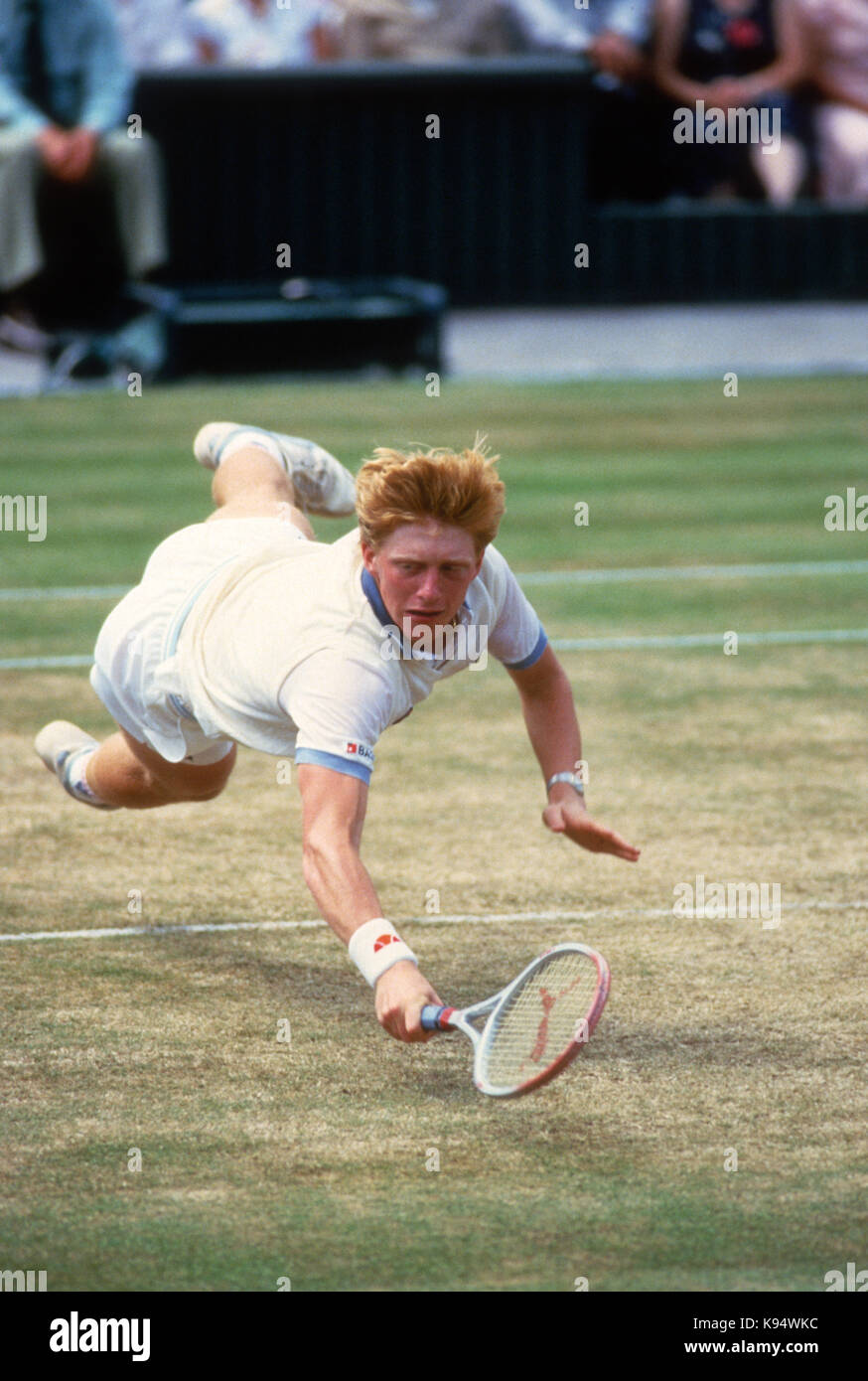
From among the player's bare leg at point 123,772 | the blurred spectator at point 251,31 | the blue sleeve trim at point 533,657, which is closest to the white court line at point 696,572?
the player's bare leg at point 123,772

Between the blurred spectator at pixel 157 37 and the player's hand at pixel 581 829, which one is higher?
the blurred spectator at pixel 157 37

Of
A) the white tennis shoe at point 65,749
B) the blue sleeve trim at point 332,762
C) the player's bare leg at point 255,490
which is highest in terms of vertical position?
the player's bare leg at point 255,490

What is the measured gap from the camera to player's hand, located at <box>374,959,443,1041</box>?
4629mm

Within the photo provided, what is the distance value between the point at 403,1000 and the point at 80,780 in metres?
2.67

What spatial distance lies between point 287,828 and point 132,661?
1.79 m

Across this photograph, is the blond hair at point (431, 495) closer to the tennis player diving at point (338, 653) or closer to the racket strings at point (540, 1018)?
the tennis player diving at point (338, 653)

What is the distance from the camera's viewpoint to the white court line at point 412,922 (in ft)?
21.6

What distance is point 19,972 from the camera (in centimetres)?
625

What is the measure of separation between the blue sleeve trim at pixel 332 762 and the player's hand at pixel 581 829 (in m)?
0.90

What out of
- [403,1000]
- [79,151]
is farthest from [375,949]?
[79,151]

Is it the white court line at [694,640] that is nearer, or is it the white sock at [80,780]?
the white sock at [80,780]

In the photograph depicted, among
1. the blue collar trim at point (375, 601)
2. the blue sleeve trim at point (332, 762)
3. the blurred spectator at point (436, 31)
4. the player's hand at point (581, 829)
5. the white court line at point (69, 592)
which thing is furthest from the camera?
the blurred spectator at point (436, 31)

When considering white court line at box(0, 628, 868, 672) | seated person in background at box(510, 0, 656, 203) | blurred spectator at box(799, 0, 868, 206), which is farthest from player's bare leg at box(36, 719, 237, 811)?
blurred spectator at box(799, 0, 868, 206)

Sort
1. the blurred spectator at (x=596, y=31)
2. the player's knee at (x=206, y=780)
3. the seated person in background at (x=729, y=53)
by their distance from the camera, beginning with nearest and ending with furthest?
the player's knee at (x=206, y=780), the seated person in background at (x=729, y=53), the blurred spectator at (x=596, y=31)
